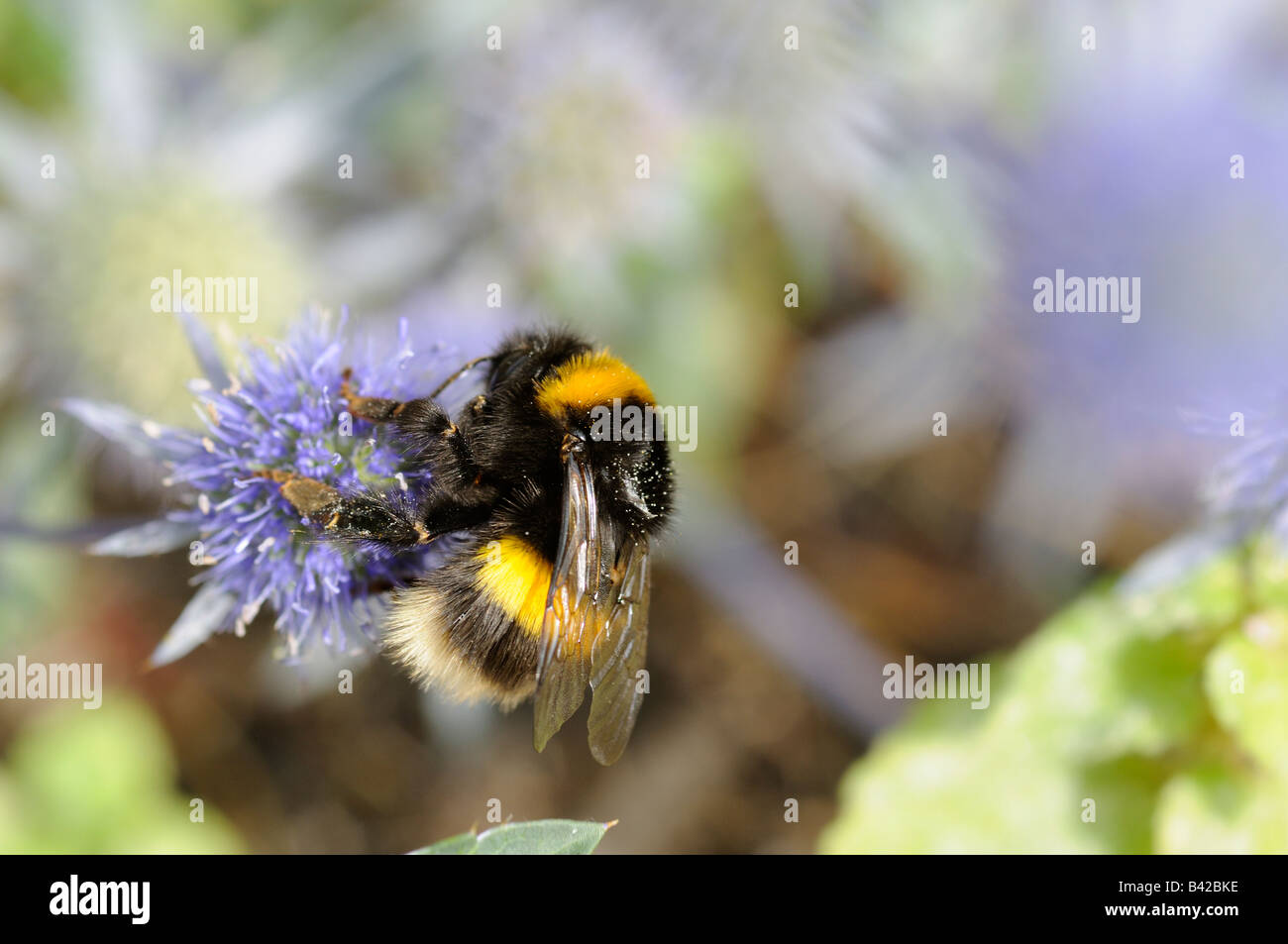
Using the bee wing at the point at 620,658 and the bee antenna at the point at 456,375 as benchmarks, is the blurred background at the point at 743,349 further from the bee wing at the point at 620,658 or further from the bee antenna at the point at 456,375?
the bee wing at the point at 620,658

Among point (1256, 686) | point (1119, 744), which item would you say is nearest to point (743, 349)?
point (1119, 744)

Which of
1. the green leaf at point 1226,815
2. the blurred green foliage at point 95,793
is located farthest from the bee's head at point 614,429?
the blurred green foliage at point 95,793

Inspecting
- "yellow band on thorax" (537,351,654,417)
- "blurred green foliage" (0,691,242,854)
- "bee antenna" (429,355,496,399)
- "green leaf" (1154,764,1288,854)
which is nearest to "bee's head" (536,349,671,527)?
"yellow band on thorax" (537,351,654,417)

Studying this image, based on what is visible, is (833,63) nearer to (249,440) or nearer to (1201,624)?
(1201,624)

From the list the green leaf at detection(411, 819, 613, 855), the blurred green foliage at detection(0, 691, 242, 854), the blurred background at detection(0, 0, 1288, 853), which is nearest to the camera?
the green leaf at detection(411, 819, 613, 855)

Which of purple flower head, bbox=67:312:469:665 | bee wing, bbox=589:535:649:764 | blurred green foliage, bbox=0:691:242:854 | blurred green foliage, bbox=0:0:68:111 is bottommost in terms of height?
blurred green foliage, bbox=0:691:242:854

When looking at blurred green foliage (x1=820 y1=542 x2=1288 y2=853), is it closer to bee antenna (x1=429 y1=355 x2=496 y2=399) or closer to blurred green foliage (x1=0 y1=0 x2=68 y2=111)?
bee antenna (x1=429 y1=355 x2=496 y2=399)

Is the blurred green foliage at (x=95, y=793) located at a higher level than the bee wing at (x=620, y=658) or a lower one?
lower

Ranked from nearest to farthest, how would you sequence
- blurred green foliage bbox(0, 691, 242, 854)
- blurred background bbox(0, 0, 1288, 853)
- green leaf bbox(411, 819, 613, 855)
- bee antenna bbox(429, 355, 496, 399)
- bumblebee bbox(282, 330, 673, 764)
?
green leaf bbox(411, 819, 613, 855), bumblebee bbox(282, 330, 673, 764), bee antenna bbox(429, 355, 496, 399), blurred background bbox(0, 0, 1288, 853), blurred green foliage bbox(0, 691, 242, 854)
